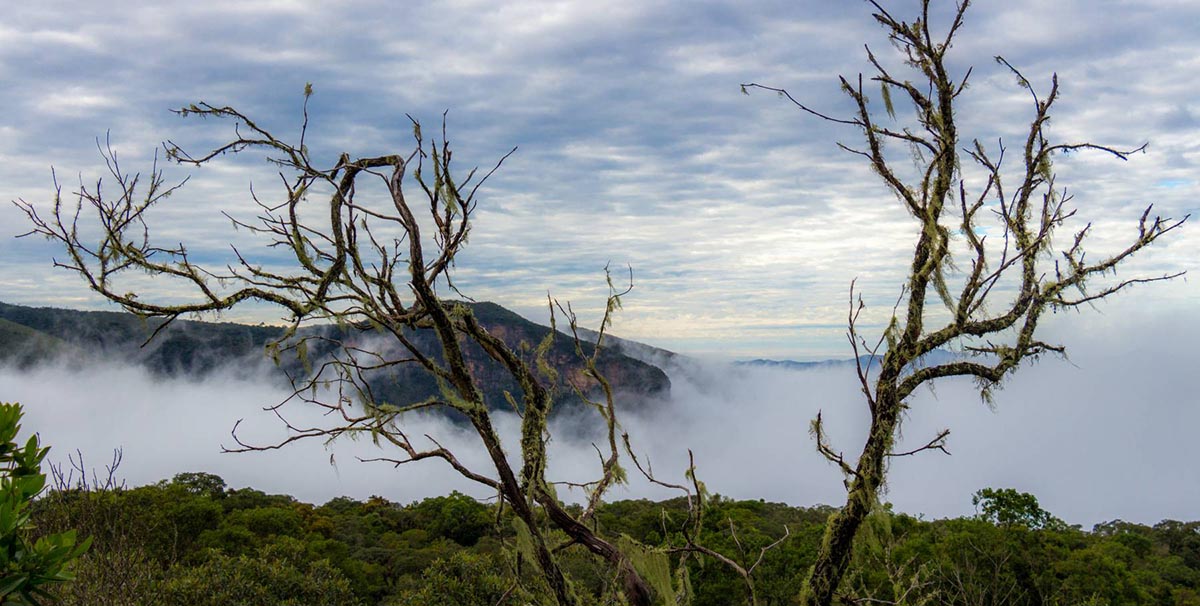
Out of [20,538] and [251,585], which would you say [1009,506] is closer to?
[251,585]

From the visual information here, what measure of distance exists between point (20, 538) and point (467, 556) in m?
9.08

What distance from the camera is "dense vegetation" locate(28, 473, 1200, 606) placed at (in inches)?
314

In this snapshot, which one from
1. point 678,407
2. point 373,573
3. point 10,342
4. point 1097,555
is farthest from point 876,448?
point 678,407

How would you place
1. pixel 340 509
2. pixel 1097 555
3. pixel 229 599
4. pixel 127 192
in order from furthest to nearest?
pixel 340 509, pixel 1097 555, pixel 229 599, pixel 127 192

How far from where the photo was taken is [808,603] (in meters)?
3.32

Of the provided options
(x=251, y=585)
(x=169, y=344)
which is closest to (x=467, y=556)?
(x=251, y=585)

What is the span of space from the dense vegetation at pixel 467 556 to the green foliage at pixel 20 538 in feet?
4.68

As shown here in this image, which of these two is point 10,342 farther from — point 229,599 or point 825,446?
point 825,446

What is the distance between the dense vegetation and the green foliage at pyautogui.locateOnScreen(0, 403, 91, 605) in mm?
1425

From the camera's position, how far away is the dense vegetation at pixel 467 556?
26.2 ft

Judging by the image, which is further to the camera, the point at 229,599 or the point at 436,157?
the point at 229,599

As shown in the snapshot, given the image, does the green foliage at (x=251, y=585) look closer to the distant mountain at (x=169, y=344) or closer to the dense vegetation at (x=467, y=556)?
the dense vegetation at (x=467, y=556)

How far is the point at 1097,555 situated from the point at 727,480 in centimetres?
17352

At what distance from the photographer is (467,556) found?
1098cm
